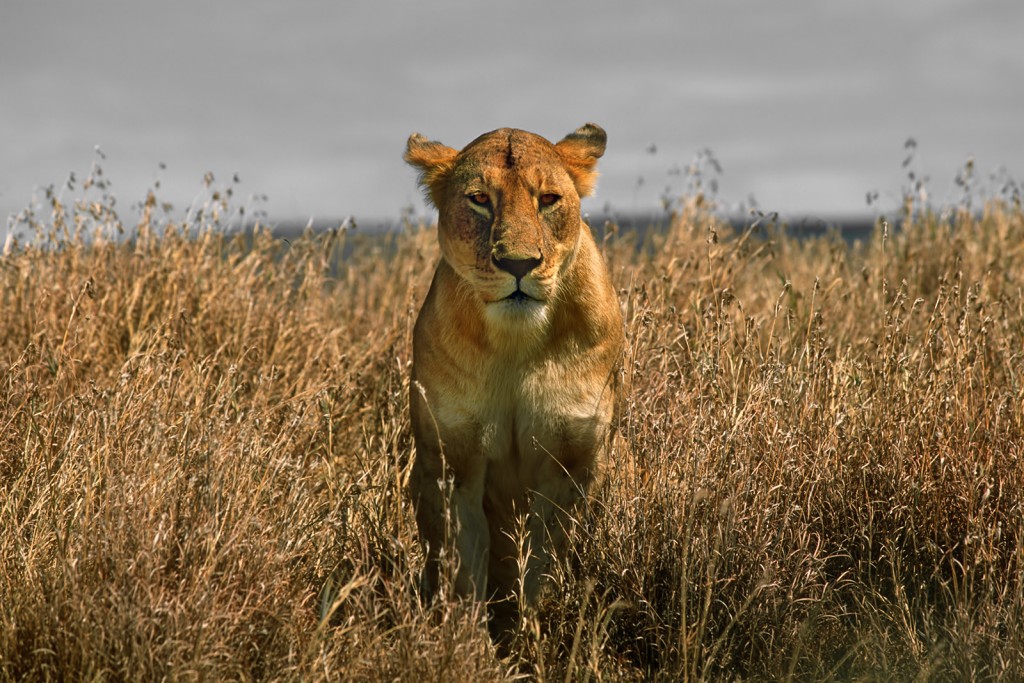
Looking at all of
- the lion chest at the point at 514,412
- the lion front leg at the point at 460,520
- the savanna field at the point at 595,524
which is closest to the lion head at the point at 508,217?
the lion chest at the point at 514,412

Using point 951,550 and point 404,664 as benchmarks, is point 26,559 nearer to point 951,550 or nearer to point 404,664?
point 404,664

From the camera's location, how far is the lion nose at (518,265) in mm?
3814

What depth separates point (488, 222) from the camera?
398 centimetres

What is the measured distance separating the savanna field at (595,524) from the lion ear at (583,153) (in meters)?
0.93

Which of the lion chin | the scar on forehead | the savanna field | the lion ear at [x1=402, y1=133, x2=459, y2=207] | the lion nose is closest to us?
the savanna field

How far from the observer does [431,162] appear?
14.1 ft

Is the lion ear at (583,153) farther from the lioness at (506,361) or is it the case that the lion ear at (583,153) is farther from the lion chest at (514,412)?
the lion chest at (514,412)

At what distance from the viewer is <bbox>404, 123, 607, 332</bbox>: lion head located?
3855mm

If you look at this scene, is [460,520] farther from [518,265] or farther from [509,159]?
[509,159]

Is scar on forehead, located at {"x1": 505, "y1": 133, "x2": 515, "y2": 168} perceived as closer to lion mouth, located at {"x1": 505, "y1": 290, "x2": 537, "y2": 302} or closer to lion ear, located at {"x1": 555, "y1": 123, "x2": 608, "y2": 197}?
lion ear, located at {"x1": 555, "y1": 123, "x2": 608, "y2": 197}

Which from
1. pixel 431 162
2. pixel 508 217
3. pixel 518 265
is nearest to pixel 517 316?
pixel 518 265

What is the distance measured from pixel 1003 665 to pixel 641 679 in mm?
1201

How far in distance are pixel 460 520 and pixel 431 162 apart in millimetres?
1322

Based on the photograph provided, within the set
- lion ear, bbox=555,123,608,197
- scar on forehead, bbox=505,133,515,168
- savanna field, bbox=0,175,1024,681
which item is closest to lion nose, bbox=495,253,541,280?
scar on forehead, bbox=505,133,515,168
